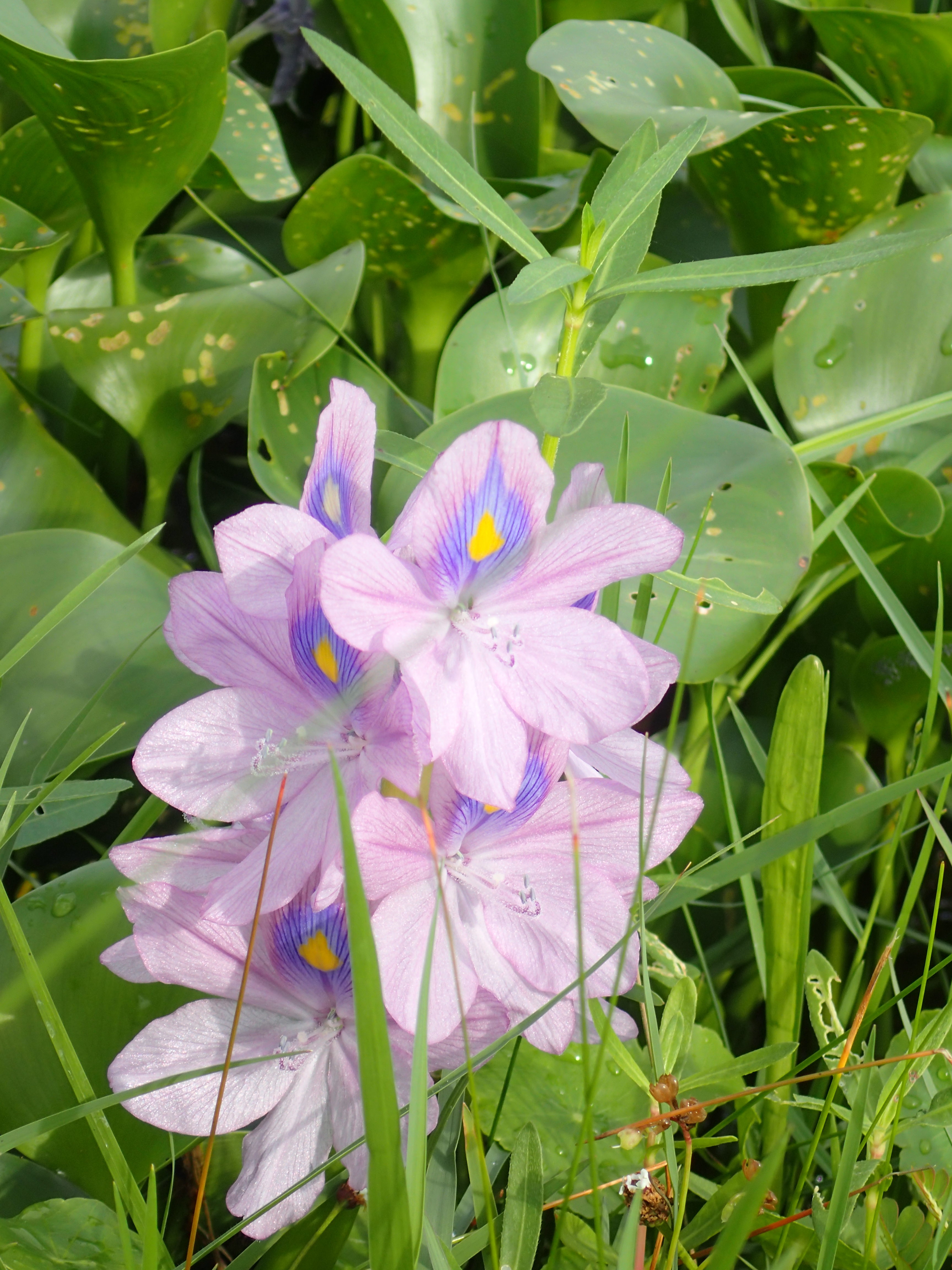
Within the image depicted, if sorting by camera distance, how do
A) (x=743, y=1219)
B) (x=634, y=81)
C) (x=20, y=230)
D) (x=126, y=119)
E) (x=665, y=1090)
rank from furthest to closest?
(x=634, y=81) → (x=20, y=230) → (x=126, y=119) → (x=665, y=1090) → (x=743, y=1219)

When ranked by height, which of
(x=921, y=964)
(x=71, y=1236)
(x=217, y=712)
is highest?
(x=217, y=712)

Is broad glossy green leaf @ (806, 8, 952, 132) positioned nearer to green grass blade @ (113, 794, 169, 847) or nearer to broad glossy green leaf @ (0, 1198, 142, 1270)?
green grass blade @ (113, 794, 169, 847)

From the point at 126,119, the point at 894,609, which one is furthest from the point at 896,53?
the point at 126,119

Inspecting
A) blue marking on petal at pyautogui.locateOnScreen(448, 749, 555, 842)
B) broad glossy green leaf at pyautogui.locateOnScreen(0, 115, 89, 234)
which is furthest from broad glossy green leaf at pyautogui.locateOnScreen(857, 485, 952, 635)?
broad glossy green leaf at pyautogui.locateOnScreen(0, 115, 89, 234)

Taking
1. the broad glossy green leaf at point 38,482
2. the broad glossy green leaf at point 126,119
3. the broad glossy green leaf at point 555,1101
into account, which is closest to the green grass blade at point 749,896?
the broad glossy green leaf at point 555,1101

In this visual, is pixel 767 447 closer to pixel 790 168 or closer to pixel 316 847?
pixel 790 168

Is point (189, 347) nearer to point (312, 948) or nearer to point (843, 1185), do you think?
point (312, 948)

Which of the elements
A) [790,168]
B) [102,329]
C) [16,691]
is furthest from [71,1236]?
[790,168]
